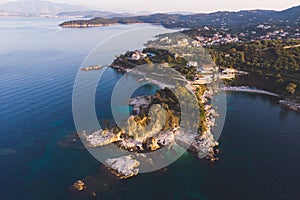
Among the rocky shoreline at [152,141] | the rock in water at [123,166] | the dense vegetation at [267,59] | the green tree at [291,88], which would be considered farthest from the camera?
the dense vegetation at [267,59]

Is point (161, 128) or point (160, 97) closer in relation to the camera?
point (161, 128)

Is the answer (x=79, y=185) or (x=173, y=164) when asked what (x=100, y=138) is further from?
(x=173, y=164)

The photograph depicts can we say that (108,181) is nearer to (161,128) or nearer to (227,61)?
(161,128)

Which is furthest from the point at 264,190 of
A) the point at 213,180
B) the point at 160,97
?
the point at 160,97

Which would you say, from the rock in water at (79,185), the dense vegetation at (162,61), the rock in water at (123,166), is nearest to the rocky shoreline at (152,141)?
the rock in water at (123,166)

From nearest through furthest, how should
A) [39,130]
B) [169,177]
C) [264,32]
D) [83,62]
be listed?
[169,177], [39,130], [83,62], [264,32]

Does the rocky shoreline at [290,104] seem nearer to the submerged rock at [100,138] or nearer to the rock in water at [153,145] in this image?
the rock in water at [153,145]

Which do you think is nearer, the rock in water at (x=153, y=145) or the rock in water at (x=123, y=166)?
the rock in water at (x=123, y=166)

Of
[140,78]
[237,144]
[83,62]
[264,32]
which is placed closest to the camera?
[237,144]
